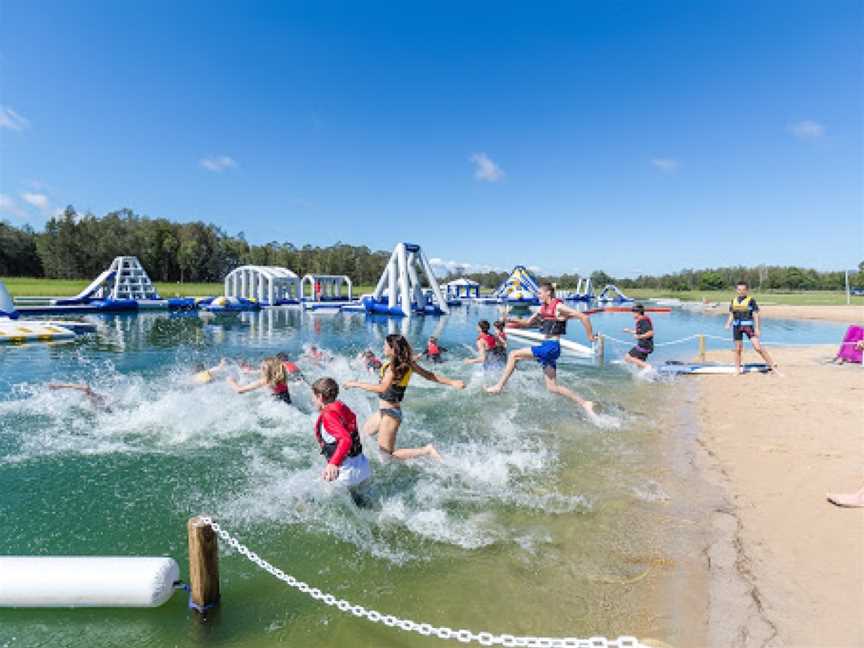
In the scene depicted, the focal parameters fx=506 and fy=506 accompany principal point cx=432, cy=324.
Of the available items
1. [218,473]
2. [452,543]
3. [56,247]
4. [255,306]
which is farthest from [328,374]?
[56,247]

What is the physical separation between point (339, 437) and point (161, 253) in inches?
3449

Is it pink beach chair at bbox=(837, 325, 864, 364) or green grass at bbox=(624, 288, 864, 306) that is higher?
green grass at bbox=(624, 288, 864, 306)

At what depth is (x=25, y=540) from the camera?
5242 millimetres

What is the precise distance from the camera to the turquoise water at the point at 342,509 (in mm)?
4113

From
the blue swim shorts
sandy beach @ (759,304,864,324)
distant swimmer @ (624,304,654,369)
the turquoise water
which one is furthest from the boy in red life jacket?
sandy beach @ (759,304,864,324)

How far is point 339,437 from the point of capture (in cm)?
518

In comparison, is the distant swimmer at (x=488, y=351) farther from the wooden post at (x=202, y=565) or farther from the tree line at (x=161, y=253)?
the tree line at (x=161, y=253)

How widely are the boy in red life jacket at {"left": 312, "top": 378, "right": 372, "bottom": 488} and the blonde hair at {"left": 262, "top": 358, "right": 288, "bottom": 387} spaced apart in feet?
12.8

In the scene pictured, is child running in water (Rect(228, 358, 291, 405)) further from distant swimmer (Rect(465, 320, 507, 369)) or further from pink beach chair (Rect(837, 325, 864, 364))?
pink beach chair (Rect(837, 325, 864, 364))

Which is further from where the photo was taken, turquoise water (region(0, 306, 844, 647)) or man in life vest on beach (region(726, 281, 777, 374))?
A: man in life vest on beach (region(726, 281, 777, 374))

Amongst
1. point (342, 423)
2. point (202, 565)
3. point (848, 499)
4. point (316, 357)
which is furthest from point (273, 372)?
point (848, 499)

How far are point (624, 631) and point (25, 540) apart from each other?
5.87 m

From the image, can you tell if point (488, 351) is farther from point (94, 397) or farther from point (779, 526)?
point (94, 397)

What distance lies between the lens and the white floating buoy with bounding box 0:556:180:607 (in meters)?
3.87
